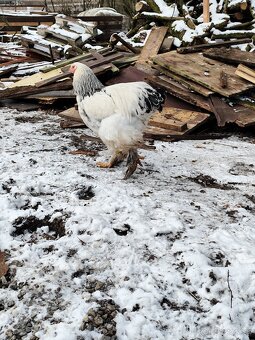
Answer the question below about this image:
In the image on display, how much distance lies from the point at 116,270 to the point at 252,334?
109cm

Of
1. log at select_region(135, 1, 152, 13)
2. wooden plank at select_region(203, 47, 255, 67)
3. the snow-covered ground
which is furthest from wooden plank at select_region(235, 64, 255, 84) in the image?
log at select_region(135, 1, 152, 13)

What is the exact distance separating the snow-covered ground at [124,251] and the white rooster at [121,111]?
0.44 m

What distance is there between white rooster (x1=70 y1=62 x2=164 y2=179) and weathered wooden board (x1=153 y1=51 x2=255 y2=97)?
2693 millimetres

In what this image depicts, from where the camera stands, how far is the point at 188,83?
7305 mm

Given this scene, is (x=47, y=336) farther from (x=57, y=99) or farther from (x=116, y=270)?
(x=57, y=99)

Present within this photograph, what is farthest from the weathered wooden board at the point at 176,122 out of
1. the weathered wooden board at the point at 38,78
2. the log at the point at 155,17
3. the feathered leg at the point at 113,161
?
the log at the point at 155,17

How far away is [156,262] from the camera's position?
3143 millimetres

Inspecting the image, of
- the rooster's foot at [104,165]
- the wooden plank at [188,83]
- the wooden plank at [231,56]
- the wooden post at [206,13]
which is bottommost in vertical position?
the rooster's foot at [104,165]

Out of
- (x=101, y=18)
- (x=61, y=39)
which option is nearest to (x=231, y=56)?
(x=61, y=39)

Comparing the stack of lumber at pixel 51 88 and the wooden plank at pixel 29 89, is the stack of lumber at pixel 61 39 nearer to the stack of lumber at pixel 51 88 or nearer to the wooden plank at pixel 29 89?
the stack of lumber at pixel 51 88

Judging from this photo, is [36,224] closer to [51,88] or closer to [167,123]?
[167,123]

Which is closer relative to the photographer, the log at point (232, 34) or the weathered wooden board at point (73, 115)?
the weathered wooden board at point (73, 115)

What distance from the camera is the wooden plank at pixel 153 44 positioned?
29.8ft

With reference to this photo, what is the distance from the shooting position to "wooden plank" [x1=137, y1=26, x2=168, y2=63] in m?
9.09
